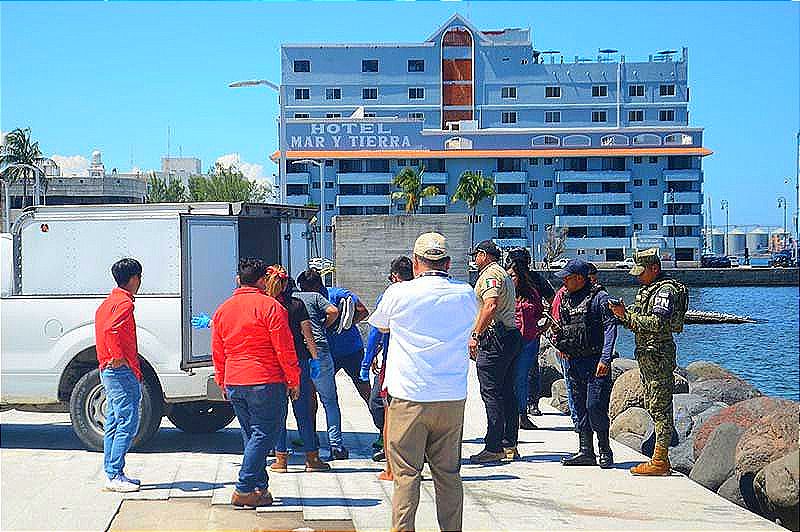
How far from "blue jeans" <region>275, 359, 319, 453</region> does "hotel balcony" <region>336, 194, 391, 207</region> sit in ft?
294

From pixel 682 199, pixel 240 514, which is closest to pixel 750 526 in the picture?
pixel 240 514

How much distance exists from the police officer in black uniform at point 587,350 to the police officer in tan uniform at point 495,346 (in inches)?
21.2

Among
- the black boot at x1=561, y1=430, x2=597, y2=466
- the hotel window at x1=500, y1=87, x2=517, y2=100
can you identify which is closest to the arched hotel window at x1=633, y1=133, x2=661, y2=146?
the hotel window at x1=500, y1=87, x2=517, y2=100

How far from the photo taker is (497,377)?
413 inches

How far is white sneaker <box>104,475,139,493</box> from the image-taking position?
919 centimetres

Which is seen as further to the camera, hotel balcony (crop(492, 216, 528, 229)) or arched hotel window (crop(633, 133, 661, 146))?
arched hotel window (crop(633, 133, 661, 146))

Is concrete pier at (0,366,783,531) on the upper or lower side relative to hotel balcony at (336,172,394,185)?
lower

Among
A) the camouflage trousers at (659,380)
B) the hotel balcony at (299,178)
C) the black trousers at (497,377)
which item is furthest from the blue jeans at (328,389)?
the hotel balcony at (299,178)

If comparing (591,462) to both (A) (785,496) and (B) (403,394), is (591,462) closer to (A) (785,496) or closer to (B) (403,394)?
(A) (785,496)

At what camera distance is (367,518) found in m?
8.51

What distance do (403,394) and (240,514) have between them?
237 centimetres

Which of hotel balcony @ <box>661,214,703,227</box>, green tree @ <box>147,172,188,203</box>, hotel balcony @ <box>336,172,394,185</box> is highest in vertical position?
hotel balcony @ <box>336,172,394,185</box>

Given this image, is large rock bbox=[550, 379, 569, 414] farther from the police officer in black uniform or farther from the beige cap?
the beige cap

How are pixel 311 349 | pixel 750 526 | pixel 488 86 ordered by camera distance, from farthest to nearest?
1. pixel 488 86
2. pixel 311 349
3. pixel 750 526
